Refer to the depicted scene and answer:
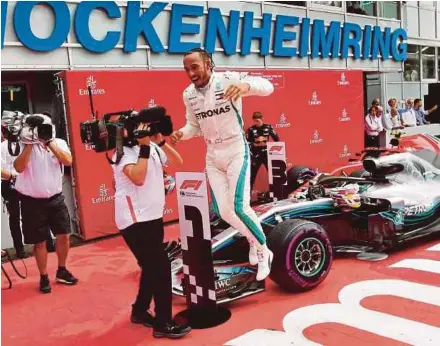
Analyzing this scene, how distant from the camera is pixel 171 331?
3.42m

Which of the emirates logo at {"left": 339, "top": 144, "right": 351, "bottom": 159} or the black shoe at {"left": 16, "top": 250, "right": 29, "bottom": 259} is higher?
the emirates logo at {"left": 339, "top": 144, "right": 351, "bottom": 159}

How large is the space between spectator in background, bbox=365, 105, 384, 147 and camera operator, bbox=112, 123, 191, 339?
992cm

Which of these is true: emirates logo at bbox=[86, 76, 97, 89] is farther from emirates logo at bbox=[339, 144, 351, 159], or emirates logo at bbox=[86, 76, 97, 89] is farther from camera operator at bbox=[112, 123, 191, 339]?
emirates logo at bbox=[339, 144, 351, 159]

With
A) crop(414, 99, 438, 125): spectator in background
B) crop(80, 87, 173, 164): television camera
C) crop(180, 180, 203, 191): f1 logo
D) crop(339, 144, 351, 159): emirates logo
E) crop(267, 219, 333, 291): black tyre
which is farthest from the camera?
crop(414, 99, 438, 125): spectator in background

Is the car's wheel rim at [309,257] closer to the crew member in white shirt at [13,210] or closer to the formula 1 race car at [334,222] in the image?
the formula 1 race car at [334,222]

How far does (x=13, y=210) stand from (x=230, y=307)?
3242 millimetres

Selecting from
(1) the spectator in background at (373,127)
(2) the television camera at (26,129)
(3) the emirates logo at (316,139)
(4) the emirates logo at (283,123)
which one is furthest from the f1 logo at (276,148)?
(1) the spectator in background at (373,127)

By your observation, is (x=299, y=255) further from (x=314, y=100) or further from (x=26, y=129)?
(x=314, y=100)

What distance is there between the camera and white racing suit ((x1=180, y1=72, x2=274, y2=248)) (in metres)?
3.90

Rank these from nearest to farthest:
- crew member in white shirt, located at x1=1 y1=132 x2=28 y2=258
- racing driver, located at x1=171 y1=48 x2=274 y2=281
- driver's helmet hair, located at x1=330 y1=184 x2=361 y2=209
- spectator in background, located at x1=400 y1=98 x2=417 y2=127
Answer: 1. racing driver, located at x1=171 y1=48 x2=274 y2=281
2. driver's helmet hair, located at x1=330 y1=184 x2=361 y2=209
3. crew member in white shirt, located at x1=1 y1=132 x2=28 y2=258
4. spectator in background, located at x1=400 y1=98 x2=417 y2=127

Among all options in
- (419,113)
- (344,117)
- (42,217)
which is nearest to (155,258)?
(42,217)

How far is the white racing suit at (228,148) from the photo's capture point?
3.90 meters

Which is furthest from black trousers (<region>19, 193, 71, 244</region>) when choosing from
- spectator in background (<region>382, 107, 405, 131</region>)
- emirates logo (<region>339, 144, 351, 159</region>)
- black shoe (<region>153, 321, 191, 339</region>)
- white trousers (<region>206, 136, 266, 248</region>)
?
spectator in background (<region>382, 107, 405, 131</region>)

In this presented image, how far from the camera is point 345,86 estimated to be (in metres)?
11.3
